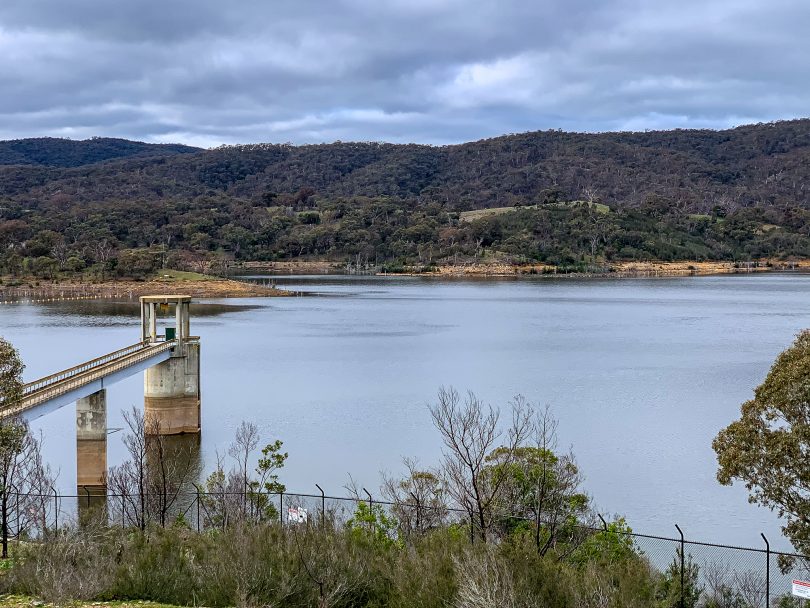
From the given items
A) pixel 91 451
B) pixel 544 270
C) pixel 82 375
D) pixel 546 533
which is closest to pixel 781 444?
pixel 546 533

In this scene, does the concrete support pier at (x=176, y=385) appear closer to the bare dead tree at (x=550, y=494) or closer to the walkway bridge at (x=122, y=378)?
the walkway bridge at (x=122, y=378)

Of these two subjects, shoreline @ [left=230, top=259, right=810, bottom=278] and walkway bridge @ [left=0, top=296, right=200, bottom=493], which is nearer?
walkway bridge @ [left=0, top=296, right=200, bottom=493]

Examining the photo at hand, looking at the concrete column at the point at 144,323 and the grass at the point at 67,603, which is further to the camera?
the concrete column at the point at 144,323

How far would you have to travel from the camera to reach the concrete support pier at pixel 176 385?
36.5 m

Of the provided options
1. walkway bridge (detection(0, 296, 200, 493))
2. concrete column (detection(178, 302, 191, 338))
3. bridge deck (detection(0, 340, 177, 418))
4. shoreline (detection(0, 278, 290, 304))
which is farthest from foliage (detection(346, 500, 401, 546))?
shoreline (detection(0, 278, 290, 304))

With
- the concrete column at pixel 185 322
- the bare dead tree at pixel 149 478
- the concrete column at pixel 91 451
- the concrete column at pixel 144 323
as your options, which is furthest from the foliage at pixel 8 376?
the concrete column at pixel 185 322

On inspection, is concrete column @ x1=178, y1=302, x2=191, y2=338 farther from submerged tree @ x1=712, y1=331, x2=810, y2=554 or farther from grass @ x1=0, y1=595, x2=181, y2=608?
submerged tree @ x1=712, y1=331, x2=810, y2=554

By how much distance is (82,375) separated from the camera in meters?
29.6

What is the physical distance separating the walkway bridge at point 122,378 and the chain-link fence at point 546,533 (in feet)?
13.7

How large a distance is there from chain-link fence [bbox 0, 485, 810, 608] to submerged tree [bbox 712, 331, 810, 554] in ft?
3.19

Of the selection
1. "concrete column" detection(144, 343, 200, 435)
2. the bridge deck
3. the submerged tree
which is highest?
the submerged tree

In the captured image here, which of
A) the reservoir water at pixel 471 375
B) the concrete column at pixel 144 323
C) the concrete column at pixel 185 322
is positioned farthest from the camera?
the concrete column at pixel 185 322

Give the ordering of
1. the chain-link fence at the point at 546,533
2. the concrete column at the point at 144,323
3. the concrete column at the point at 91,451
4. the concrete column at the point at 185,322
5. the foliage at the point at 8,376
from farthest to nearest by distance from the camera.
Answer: the concrete column at the point at 185,322 < the concrete column at the point at 144,323 < the concrete column at the point at 91,451 < the foliage at the point at 8,376 < the chain-link fence at the point at 546,533

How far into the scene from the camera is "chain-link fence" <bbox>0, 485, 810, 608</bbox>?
1630 centimetres
